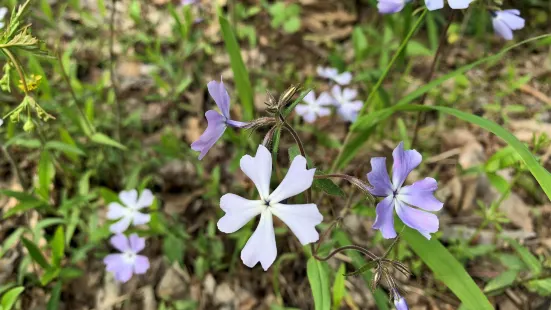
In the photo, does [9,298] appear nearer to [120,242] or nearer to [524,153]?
[120,242]

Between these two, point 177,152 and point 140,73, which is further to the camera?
point 140,73

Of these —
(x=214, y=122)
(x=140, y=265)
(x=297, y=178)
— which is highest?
→ (x=214, y=122)

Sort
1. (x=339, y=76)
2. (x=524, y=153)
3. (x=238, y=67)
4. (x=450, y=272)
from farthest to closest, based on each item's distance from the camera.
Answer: (x=339, y=76)
(x=238, y=67)
(x=450, y=272)
(x=524, y=153)

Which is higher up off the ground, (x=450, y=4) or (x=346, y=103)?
(x=450, y=4)

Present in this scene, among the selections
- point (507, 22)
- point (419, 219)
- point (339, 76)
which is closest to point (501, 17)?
point (507, 22)

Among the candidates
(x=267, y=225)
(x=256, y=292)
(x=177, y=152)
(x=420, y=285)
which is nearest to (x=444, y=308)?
(x=420, y=285)

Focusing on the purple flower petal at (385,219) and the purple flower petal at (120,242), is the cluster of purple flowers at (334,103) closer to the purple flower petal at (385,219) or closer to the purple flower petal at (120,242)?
the purple flower petal at (120,242)

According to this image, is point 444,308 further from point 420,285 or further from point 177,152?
point 177,152

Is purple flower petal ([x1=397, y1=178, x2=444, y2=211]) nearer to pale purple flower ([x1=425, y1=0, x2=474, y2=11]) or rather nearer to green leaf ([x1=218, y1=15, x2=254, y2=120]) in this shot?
pale purple flower ([x1=425, y1=0, x2=474, y2=11])
